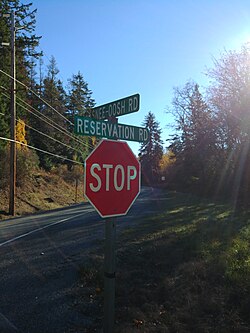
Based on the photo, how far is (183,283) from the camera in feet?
18.9

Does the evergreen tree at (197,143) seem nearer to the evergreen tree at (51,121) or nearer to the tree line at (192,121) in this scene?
the tree line at (192,121)

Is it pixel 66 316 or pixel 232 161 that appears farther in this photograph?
pixel 232 161

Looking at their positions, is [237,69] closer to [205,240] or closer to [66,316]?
[205,240]

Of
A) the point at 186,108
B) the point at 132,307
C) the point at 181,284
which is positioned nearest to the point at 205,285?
the point at 181,284

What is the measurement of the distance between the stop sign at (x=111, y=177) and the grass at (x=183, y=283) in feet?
5.66

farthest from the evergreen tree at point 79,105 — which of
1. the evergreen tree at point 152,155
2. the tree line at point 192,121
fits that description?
the evergreen tree at point 152,155

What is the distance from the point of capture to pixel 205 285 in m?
5.66

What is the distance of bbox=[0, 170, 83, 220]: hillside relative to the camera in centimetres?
2373

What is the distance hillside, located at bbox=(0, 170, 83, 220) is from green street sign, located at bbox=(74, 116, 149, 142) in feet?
56.5

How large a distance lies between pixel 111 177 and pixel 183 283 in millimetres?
3391

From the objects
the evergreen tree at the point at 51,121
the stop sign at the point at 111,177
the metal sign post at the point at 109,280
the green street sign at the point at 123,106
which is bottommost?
the metal sign post at the point at 109,280

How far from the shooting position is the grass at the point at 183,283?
4305mm

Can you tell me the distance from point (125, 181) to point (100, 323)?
2.00 meters

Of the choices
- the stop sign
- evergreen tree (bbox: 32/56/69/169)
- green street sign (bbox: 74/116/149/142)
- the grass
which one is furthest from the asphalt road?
evergreen tree (bbox: 32/56/69/169)
